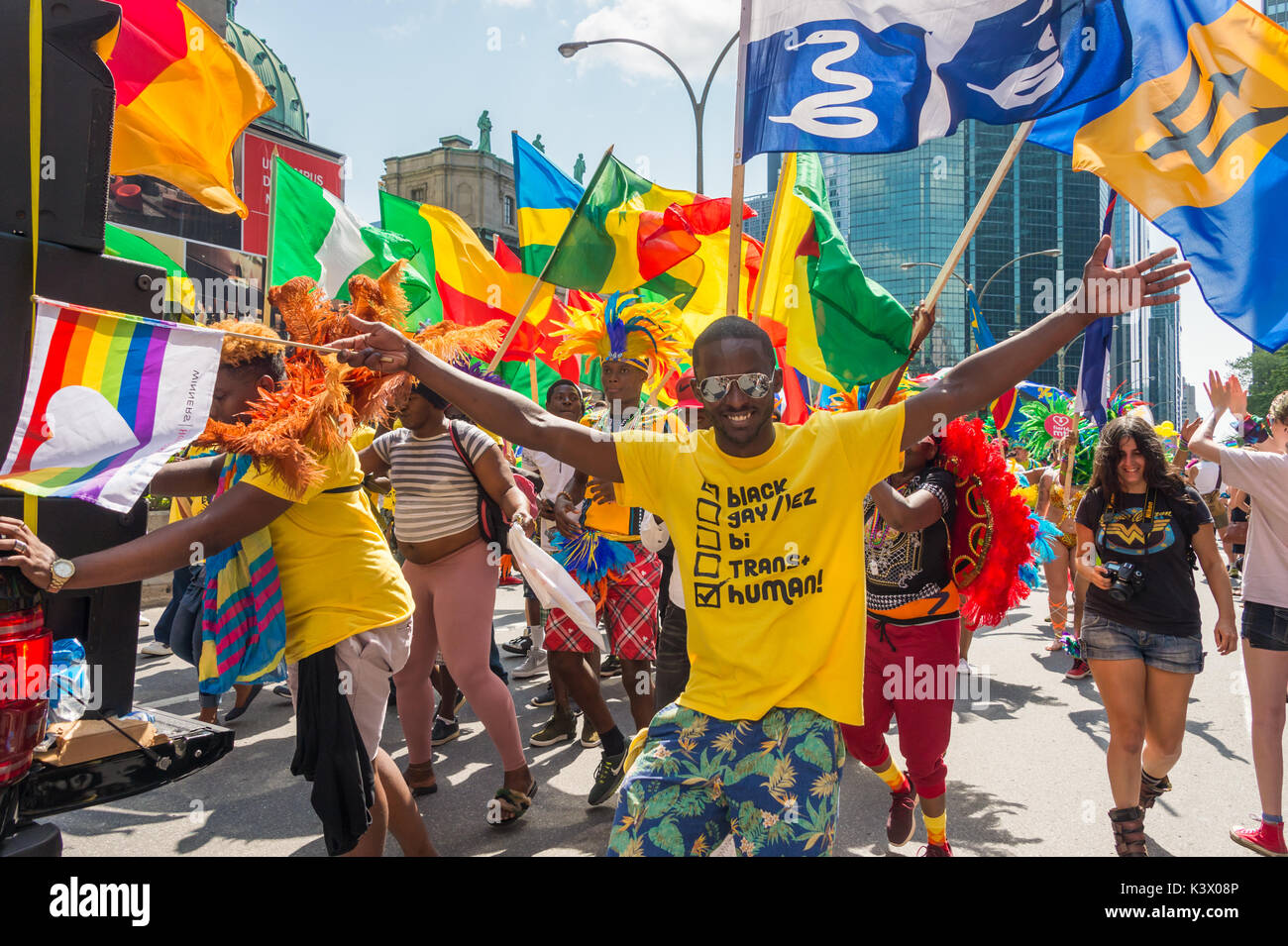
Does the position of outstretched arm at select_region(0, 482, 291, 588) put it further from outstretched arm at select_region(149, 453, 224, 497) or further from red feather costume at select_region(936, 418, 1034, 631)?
red feather costume at select_region(936, 418, 1034, 631)

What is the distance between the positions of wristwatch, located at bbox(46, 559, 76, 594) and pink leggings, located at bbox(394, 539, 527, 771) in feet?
6.77

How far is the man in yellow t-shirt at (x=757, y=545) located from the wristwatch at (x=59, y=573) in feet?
2.81

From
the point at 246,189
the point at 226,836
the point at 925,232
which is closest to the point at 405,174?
the point at 246,189

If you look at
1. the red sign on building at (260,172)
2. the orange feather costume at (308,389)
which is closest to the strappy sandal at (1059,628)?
the orange feather costume at (308,389)

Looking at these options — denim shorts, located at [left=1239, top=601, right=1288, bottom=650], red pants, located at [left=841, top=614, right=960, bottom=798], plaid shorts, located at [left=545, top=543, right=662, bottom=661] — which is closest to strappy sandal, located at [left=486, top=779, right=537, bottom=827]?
plaid shorts, located at [left=545, top=543, right=662, bottom=661]

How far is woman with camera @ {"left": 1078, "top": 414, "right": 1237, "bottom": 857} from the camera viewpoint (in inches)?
154

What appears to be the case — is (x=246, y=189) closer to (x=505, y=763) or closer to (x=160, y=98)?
(x=160, y=98)

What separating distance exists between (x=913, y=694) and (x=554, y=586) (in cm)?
161

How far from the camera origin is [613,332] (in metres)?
5.76

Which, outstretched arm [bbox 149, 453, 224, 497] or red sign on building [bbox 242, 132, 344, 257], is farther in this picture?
red sign on building [bbox 242, 132, 344, 257]

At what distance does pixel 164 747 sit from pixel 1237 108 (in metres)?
4.55

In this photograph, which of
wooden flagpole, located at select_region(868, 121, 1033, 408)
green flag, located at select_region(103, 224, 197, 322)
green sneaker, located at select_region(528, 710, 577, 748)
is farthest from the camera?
green sneaker, located at select_region(528, 710, 577, 748)

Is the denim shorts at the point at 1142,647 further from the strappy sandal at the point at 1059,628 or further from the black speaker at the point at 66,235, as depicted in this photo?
the strappy sandal at the point at 1059,628

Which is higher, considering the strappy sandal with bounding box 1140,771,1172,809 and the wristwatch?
the wristwatch
